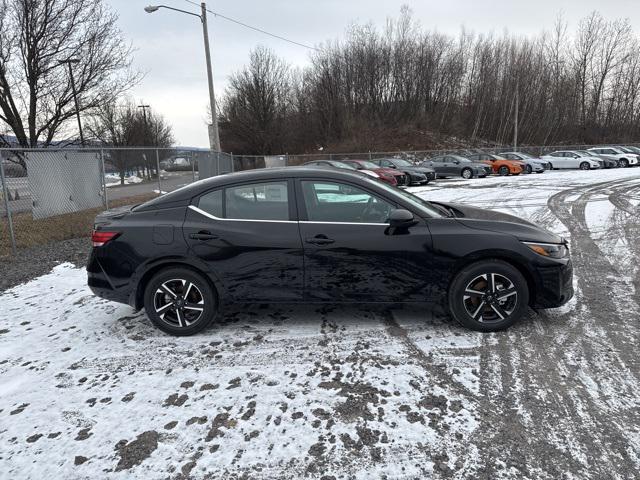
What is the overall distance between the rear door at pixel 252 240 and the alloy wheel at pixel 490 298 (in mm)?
1582

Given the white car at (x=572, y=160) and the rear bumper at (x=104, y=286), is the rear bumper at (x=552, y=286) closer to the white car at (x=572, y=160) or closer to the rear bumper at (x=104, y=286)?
the rear bumper at (x=104, y=286)

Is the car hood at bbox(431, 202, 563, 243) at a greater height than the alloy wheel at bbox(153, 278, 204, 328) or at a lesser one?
greater

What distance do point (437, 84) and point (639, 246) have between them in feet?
176

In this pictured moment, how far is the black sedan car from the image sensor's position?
3.79 metres

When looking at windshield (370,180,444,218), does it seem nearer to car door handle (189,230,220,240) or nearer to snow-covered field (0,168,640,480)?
snow-covered field (0,168,640,480)

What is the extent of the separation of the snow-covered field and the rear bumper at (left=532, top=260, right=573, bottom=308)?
289 mm

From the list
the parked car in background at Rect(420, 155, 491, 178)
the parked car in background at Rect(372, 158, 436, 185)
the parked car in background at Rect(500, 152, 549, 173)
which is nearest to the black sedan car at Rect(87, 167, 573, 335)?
the parked car in background at Rect(372, 158, 436, 185)

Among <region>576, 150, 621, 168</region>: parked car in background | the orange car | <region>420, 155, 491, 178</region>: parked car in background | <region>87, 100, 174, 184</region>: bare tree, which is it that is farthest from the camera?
<region>576, 150, 621, 168</region>: parked car in background

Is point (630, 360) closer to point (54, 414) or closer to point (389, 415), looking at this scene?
point (389, 415)

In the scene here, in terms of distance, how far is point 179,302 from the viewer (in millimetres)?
3969

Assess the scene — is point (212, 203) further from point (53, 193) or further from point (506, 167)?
point (506, 167)

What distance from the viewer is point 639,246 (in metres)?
6.90

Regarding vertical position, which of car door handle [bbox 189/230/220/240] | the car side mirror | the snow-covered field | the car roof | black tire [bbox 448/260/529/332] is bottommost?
the snow-covered field

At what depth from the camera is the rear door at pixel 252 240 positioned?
3.85 metres
